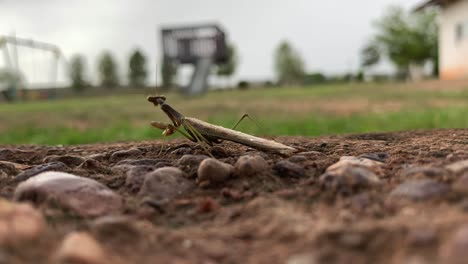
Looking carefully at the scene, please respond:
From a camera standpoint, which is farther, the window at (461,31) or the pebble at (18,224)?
the window at (461,31)

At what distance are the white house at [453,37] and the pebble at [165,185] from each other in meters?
24.7

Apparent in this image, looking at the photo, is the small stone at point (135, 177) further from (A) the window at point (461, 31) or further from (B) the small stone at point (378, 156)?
(A) the window at point (461, 31)

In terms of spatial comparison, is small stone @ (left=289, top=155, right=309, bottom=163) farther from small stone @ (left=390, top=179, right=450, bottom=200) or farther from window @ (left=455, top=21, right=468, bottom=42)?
window @ (left=455, top=21, right=468, bottom=42)

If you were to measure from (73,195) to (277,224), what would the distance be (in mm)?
601

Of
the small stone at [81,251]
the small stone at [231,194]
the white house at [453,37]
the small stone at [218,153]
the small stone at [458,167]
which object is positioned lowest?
the small stone at [231,194]

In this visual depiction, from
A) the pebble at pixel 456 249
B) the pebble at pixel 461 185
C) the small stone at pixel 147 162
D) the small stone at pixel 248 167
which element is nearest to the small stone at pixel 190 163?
the small stone at pixel 147 162

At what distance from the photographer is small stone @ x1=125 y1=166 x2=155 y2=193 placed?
1596mm

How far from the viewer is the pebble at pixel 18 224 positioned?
97 cm

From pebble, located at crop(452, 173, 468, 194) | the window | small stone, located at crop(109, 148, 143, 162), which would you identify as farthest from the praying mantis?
the window

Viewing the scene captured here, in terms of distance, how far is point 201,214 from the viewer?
1.36 metres

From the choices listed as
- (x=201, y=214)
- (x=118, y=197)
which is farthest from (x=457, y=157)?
(x=118, y=197)

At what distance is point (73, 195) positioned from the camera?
1375 millimetres

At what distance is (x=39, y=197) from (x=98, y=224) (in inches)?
13.4

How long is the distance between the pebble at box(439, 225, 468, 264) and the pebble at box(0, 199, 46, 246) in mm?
799
